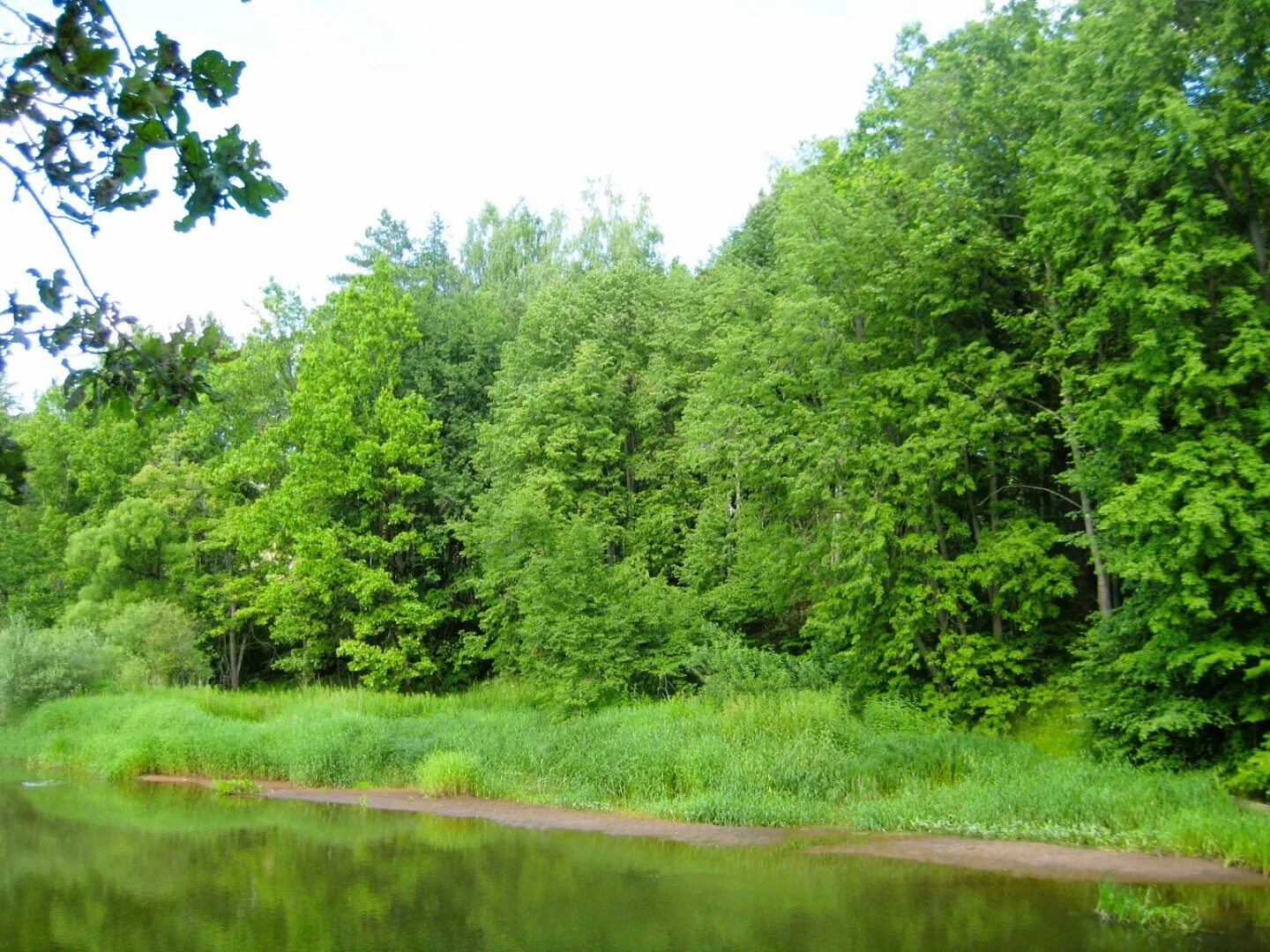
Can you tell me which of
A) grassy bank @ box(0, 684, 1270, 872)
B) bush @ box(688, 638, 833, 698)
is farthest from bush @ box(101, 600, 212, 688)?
bush @ box(688, 638, 833, 698)

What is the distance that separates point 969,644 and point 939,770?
9.73 ft

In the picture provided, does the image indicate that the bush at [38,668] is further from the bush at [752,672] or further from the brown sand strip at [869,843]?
the bush at [752,672]

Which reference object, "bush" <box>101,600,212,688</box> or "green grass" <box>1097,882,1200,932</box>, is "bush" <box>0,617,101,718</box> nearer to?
"bush" <box>101,600,212,688</box>

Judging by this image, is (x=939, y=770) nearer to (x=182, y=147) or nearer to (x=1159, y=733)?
(x=1159, y=733)

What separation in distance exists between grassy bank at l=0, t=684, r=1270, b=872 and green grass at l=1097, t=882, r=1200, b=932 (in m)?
1.99

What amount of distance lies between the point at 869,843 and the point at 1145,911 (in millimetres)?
4288

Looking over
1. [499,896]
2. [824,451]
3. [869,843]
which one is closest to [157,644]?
[824,451]

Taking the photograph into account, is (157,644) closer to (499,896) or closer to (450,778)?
(450,778)

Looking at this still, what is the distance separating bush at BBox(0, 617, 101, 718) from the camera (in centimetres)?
2648

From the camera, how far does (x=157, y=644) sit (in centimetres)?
2941

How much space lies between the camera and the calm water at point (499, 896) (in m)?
10.1

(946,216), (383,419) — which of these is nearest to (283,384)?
(383,419)

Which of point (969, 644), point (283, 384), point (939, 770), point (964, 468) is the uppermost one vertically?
point (283, 384)

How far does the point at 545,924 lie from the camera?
1071 centimetres
